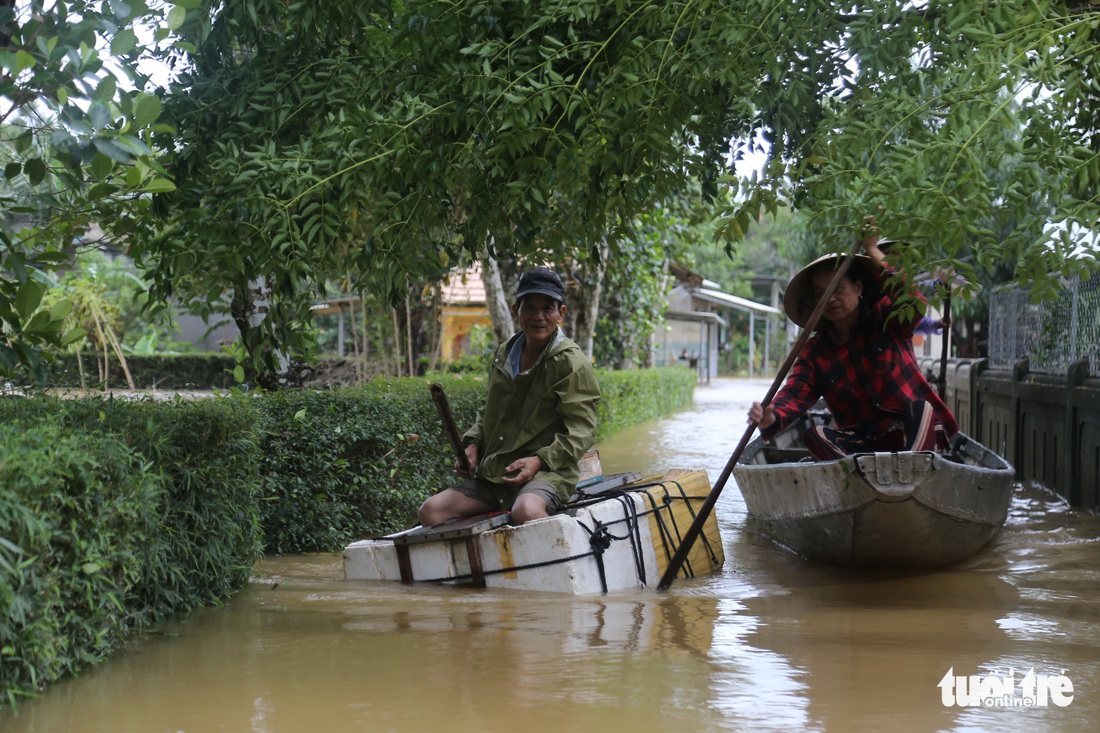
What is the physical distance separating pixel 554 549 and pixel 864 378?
304 cm

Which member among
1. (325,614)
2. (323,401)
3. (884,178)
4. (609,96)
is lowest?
(325,614)

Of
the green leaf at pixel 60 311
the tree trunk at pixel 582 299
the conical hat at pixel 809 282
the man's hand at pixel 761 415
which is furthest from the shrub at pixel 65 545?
the tree trunk at pixel 582 299

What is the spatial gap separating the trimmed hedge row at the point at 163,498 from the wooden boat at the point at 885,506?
2.96m

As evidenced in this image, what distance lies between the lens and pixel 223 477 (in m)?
5.68

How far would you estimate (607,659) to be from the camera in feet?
15.7

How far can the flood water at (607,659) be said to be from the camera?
13.0ft

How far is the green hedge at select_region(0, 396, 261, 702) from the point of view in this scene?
3.89 metres

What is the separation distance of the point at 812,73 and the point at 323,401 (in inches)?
167

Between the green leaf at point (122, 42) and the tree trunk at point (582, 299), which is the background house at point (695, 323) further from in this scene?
the green leaf at point (122, 42)

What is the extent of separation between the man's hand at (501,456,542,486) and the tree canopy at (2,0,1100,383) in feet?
4.07

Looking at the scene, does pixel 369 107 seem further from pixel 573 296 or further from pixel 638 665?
pixel 573 296

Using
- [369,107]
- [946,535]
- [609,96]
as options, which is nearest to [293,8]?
[369,107]

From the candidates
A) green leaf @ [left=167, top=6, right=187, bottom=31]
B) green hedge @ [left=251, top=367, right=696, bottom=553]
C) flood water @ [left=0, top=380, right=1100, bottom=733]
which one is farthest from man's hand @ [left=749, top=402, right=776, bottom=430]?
green leaf @ [left=167, top=6, right=187, bottom=31]

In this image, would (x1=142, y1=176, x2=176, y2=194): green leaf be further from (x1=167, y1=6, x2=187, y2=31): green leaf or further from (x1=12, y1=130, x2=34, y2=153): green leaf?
(x1=167, y1=6, x2=187, y2=31): green leaf
